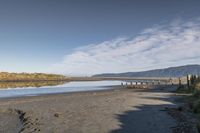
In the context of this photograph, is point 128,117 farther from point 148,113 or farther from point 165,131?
point 165,131

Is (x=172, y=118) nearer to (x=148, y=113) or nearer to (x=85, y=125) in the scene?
(x=148, y=113)

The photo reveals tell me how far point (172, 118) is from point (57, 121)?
7581mm

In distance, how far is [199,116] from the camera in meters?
23.2

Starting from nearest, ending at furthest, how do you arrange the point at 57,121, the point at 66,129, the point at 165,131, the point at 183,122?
the point at 165,131
the point at 66,129
the point at 183,122
the point at 57,121

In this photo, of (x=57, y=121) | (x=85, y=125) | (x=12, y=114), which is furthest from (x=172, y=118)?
(x=12, y=114)

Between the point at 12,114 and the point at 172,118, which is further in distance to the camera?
the point at 12,114

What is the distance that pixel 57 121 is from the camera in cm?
2198

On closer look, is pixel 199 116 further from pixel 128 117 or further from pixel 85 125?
pixel 85 125

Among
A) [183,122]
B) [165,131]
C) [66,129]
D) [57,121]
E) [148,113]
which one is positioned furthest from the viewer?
[148,113]

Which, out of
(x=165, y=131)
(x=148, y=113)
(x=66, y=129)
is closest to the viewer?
(x=165, y=131)

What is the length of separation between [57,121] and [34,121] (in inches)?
72.0

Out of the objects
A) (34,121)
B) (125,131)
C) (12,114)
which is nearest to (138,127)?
(125,131)

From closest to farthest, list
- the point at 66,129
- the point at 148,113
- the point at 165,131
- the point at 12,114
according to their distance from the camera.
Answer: the point at 165,131 < the point at 66,129 < the point at 148,113 < the point at 12,114

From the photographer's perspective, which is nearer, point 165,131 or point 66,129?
point 165,131
